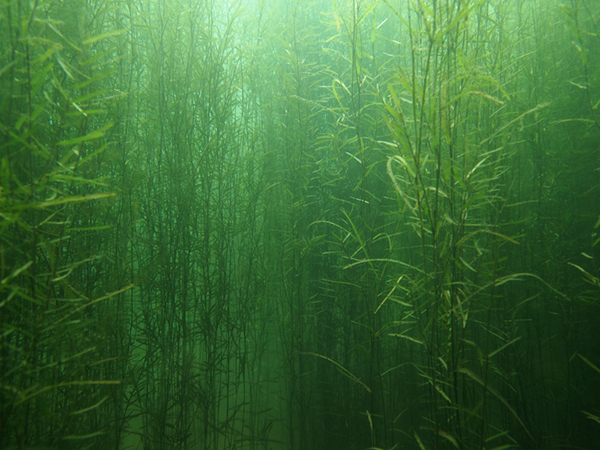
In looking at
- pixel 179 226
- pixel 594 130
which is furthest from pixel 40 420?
pixel 594 130

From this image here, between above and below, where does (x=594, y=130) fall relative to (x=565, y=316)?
above

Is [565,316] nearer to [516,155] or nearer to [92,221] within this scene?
[516,155]

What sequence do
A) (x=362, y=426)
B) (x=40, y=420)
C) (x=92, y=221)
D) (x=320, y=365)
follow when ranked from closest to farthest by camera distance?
(x=40, y=420)
(x=92, y=221)
(x=362, y=426)
(x=320, y=365)

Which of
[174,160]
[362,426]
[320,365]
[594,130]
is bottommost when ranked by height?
[362,426]

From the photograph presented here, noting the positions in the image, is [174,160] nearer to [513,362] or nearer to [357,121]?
[357,121]

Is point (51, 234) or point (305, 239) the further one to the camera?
point (305, 239)

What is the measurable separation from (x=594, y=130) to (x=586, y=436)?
6.79ft

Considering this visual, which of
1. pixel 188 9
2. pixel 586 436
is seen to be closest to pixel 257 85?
pixel 188 9

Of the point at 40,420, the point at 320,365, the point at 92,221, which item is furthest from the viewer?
the point at 320,365

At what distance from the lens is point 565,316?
2250 mm

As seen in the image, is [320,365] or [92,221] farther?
[320,365]

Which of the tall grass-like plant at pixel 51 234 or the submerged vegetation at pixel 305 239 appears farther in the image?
the submerged vegetation at pixel 305 239

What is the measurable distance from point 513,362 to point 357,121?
1.90m

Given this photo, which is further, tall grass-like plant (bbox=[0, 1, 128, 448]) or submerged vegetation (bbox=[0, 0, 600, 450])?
submerged vegetation (bbox=[0, 0, 600, 450])
